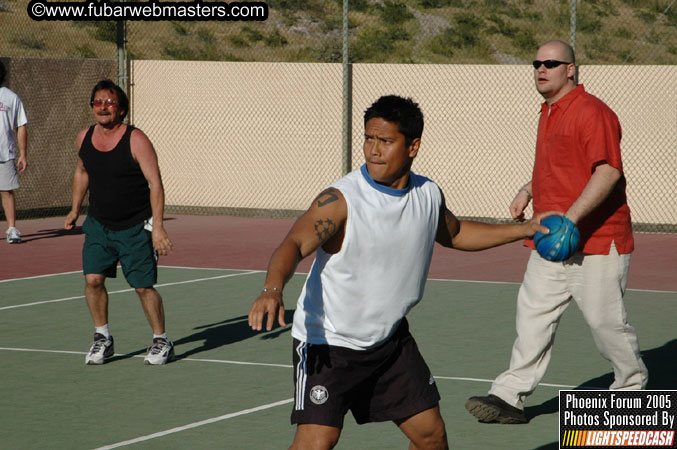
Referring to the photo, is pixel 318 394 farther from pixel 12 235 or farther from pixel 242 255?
pixel 12 235

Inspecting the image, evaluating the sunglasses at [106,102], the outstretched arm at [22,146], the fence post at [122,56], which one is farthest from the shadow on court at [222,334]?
the fence post at [122,56]

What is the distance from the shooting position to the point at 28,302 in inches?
440

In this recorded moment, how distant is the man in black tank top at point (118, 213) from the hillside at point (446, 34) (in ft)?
73.1

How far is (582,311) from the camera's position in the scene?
6.67 m

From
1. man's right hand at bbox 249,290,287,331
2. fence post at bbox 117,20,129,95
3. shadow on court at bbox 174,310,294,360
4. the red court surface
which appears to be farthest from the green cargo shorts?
fence post at bbox 117,20,129,95

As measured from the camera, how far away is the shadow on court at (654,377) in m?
7.20

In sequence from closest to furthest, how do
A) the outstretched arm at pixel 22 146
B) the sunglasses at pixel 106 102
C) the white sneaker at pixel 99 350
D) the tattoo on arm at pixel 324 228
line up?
1. the tattoo on arm at pixel 324 228
2. the sunglasses at pixel 106 102
3. the white sneaker at pixel 99 350
4. the outstretched arm at pixel 22 146

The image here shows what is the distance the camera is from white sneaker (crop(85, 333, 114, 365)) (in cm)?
841

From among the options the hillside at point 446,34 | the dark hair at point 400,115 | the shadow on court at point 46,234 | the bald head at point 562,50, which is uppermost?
the hillside at point 446,34

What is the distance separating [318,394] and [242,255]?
10.4m

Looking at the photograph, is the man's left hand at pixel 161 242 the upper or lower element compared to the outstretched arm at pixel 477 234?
lower

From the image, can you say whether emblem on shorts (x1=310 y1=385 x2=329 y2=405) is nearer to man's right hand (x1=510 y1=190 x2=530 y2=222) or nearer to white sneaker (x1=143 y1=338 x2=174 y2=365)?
man's right hand (x1=510 y1=190 x2=530 y2=222)

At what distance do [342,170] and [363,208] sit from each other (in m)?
14.7

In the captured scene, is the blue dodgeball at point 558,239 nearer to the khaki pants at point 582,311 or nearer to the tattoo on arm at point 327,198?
the khaki pants at point 582,311
